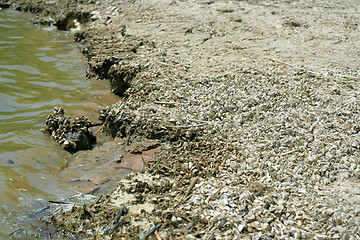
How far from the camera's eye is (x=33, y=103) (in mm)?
5586

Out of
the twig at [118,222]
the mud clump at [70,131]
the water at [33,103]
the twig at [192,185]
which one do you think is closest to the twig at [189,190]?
the twig at [192,185]

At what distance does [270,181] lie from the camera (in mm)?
3191

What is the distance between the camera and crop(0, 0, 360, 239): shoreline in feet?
9.57

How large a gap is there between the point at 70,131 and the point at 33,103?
140 cm

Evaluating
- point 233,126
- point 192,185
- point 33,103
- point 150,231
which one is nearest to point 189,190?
point 192,185

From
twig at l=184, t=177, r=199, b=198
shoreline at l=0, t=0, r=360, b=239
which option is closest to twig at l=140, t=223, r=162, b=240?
shoreline at l=0, t=0, r=360, b=239

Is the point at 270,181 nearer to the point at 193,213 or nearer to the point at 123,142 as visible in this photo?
the point at 193,213

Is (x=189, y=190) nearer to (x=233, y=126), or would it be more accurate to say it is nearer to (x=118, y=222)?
(x=118, y=222)

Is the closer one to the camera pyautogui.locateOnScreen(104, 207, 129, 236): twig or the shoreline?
the shoreline

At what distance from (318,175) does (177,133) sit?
160 centimetres

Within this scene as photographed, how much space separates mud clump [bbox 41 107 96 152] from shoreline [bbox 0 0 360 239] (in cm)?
30

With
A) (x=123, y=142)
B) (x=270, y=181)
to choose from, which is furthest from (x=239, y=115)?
(x=123, y=142)

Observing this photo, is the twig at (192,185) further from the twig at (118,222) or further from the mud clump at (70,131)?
the mud clump at (70,131)

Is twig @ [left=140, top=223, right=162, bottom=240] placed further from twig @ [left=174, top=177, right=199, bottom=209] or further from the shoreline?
twig @ [left=174, top=177, right=199, bottom=209]
